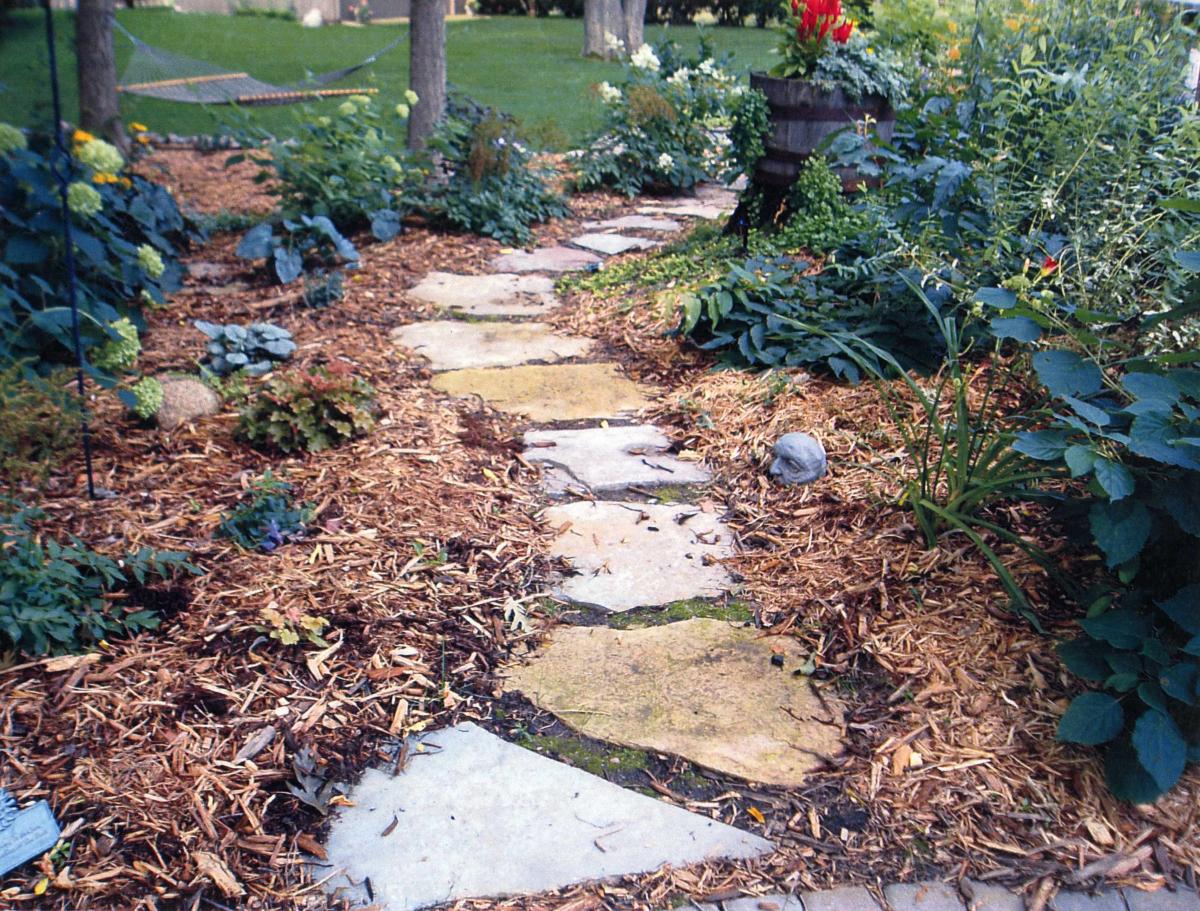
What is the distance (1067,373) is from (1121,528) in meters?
0.35

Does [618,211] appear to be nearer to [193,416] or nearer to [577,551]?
[193,416]

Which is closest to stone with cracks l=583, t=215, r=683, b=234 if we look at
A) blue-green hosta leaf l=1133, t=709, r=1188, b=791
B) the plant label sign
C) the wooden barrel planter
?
the wooden barrel planter

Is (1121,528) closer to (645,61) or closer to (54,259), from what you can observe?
(54,259)

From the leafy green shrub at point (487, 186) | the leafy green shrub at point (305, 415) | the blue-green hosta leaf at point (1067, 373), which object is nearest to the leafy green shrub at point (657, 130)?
the leafy green shrub at point (487, 186)

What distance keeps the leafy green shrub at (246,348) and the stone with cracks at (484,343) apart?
20.7 inches

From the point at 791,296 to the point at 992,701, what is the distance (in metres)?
1.97

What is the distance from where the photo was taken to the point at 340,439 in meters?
3.12

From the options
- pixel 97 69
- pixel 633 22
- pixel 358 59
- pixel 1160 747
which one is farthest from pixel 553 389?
pixel 633 22

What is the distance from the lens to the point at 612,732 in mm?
2021

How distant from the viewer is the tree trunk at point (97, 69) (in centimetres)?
605

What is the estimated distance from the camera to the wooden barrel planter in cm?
468

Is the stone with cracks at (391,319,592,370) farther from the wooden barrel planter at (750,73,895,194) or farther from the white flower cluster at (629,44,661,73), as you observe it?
the white flower cluster at (629,44,661,73)

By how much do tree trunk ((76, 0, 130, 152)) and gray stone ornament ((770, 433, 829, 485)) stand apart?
16.7 ft

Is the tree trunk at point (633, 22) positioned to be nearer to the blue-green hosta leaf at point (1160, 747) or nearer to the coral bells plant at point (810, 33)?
the coral bells plant at point (810, 33)
